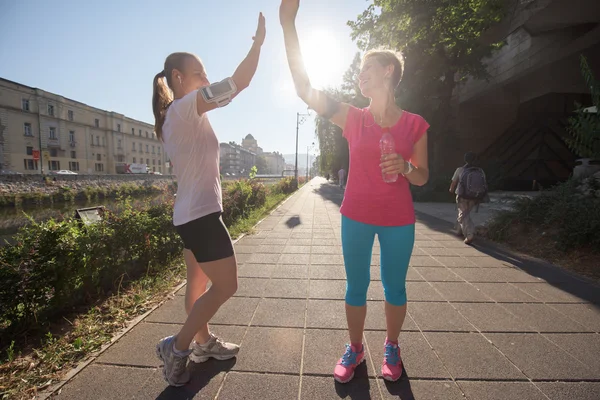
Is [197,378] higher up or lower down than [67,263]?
lower down

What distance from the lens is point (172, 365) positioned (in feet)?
5.95

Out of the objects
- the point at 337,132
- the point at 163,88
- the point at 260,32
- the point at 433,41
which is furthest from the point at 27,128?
the point at 260,32

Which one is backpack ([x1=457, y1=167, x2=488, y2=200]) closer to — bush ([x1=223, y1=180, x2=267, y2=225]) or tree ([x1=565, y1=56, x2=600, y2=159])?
tree ([x1=565, y1=56, x2=600, y2=159])

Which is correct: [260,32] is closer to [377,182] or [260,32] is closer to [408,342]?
[377,182]

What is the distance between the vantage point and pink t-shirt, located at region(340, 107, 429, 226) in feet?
5.77

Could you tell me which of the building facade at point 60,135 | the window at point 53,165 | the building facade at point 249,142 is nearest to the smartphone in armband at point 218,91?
the building facade at point 60,135

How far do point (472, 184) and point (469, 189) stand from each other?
0.11 meters

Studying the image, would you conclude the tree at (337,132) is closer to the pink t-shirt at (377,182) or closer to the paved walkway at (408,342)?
the paved walkway at (408,342)

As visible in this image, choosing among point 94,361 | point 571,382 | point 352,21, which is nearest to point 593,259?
point 571,382

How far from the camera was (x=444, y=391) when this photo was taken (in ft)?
6.01

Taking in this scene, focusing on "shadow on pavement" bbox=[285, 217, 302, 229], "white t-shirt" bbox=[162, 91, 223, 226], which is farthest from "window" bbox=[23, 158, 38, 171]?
"white t-shirt" bbox=[162, 91, 223, 226]

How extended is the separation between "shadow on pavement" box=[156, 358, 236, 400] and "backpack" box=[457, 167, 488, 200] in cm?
548

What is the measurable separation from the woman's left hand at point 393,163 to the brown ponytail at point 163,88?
130cm

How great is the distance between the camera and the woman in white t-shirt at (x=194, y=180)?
5.40ft
